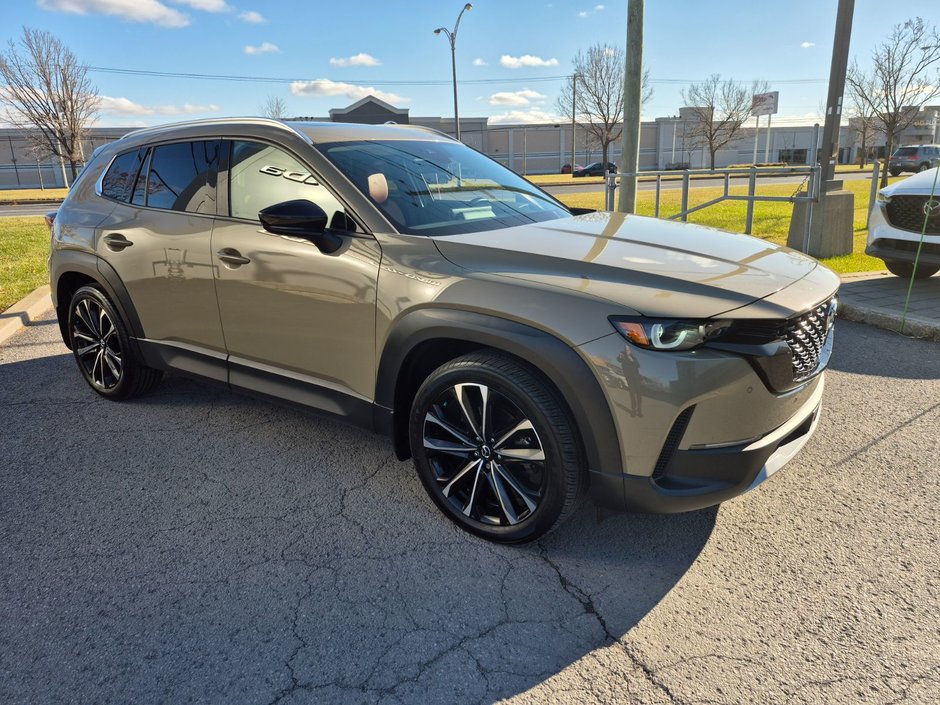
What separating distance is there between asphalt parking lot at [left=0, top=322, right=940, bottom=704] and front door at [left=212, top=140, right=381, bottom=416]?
1.78ft

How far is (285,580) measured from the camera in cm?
267

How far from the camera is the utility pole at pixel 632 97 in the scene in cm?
828

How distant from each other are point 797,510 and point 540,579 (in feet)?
4.27

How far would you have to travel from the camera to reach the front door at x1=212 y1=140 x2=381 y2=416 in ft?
10.1

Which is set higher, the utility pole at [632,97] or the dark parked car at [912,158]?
the utility pole at [632,97]

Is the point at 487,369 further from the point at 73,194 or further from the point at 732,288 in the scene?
the point at 73,194

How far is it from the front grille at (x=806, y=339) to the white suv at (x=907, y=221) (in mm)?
4577

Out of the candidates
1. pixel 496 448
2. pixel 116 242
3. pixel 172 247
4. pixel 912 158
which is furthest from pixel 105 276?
pixel 912 158

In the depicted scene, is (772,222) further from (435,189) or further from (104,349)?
(104,349)

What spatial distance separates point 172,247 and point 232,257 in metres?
0.57

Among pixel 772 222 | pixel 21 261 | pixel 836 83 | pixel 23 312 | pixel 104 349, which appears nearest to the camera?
pixel 104 349

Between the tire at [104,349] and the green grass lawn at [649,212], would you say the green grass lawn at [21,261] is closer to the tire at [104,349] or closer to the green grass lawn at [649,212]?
the green grass lawn at [649,212]

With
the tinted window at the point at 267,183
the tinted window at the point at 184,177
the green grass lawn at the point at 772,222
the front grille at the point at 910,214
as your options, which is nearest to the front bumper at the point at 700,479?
the tinted window at the point at 267,183

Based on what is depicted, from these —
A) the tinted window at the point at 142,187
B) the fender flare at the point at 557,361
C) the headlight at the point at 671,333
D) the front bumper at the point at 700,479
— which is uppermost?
the tinted window at the point at 142,187
